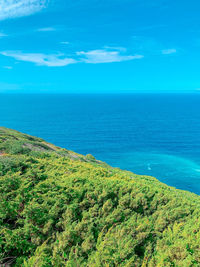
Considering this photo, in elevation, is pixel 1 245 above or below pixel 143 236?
below

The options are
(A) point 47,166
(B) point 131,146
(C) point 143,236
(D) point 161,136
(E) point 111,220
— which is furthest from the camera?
(D) point 161,136

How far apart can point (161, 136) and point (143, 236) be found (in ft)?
332

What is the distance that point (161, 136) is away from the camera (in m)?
107

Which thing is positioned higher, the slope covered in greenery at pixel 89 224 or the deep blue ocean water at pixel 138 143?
the deep blue ocean water at pixel 138 143

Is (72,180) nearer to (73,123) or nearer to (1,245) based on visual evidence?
(1,245)

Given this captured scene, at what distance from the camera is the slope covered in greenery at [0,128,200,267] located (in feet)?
31.3

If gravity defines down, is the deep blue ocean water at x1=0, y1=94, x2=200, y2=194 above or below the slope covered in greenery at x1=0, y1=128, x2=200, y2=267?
above

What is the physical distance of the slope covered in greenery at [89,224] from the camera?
31.3ft

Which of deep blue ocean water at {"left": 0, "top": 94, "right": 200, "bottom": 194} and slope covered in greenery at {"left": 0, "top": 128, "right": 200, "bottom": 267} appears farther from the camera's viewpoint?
deep blue ocean water at {"left": 0, "top": 94, "right": 200, "bottom": 194}

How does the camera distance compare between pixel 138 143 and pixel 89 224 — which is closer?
pixel 89 224

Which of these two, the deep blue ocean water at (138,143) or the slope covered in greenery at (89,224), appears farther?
the deep blue ocean water at (138,143)

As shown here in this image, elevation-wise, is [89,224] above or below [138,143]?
below

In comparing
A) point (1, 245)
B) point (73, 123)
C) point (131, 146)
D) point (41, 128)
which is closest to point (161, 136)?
point (131, 146)

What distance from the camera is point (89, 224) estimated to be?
37.0ft
